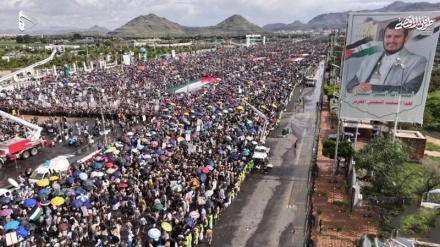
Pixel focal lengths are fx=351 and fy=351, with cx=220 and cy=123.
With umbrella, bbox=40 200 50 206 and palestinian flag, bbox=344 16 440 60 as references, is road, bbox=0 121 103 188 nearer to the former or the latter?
umbrella, bbox=40 200 50 206

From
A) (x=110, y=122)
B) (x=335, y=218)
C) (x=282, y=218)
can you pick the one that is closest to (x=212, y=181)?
(x=282, y=218)

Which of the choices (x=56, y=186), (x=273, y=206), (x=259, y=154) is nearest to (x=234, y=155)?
(x=259, y=154)

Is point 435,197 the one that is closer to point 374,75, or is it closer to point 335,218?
point 335,218

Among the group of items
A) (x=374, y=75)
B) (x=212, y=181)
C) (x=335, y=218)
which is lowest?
(x=335, y=218)

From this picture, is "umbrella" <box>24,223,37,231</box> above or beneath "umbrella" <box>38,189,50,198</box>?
beneath

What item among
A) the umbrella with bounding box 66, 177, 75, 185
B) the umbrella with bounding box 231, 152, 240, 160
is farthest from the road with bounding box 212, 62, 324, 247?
the umbrella with bounding box 66, 177, 75, 185

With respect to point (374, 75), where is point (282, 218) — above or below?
below

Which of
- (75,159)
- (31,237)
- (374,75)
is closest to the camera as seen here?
(31,237)
